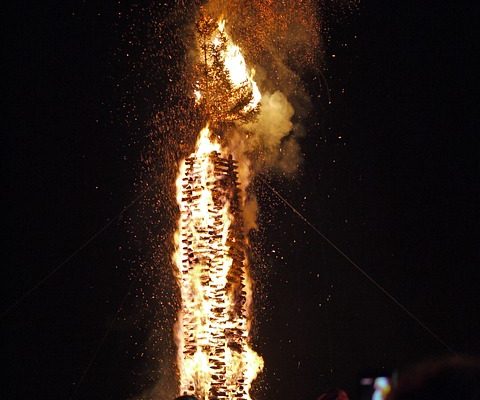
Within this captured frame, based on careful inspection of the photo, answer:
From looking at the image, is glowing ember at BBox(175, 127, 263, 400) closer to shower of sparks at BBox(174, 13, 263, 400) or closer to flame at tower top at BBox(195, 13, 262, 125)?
shower of sparks at BBox(174, 13, 263, 400)

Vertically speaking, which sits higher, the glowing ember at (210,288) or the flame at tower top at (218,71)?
the flame at tower top at (218,71)

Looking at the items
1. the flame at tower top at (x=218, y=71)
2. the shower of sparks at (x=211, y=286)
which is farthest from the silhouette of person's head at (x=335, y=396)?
the flame at tower top at (x=218, y=71)

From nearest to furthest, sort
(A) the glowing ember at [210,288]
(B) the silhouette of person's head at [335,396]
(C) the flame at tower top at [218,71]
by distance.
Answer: (B) the silhouette of person's head at [335,396] < (A) the glowing ember at [210,288] < (C) the flame at tower top at [218,71]

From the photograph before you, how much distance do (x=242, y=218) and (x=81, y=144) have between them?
157 cm

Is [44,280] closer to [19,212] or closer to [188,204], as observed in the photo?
[19,212]

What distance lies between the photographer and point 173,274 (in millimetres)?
6199

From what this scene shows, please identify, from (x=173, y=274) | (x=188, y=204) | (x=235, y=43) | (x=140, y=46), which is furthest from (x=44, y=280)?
(x=235, y=43)

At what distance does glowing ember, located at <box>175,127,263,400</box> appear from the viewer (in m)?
4.66

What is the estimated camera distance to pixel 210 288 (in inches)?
187

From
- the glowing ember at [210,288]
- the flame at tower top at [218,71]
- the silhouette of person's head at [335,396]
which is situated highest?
the flame at tower top at [218,71]

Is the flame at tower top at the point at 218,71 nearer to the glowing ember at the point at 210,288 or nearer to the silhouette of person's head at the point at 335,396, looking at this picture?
the glowing ember at the point at 210,288

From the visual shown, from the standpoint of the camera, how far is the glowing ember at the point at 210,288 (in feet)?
15.3

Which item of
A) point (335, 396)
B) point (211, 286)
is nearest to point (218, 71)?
point (211, 286)

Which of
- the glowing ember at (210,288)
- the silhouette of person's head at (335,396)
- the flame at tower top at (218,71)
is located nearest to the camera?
the silhouette of person's head at (335,396)
